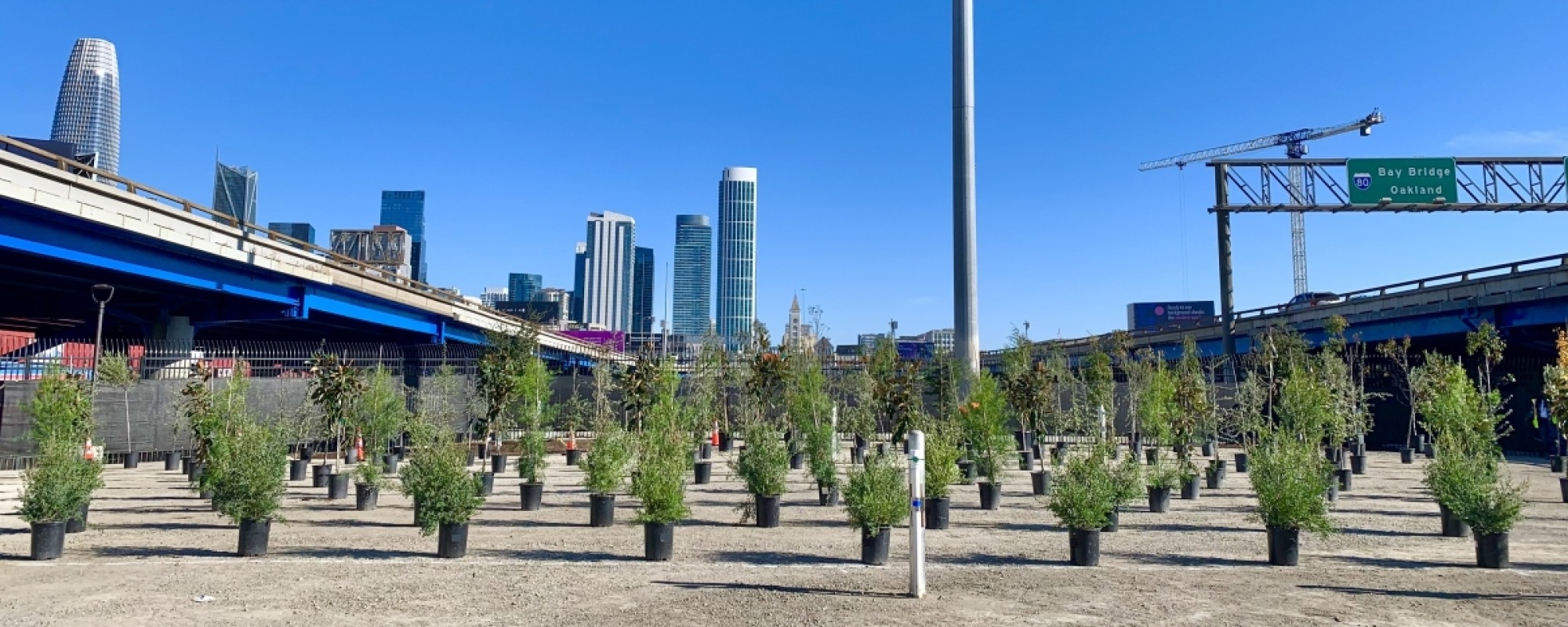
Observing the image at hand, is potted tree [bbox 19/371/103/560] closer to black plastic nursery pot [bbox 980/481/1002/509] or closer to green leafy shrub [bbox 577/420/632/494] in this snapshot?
green leafy shrub [bbox 577/420/632/494]

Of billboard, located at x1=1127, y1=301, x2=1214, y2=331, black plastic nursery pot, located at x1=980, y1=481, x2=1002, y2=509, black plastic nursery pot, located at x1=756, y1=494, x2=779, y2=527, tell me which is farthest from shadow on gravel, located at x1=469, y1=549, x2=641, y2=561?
billboard, located at x1=1127, y1=301, x2=1214, y2=331

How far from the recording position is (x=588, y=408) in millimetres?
32219

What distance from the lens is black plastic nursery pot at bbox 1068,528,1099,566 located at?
393 inches

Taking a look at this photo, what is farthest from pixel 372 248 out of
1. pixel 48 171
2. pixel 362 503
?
pixel 362 503

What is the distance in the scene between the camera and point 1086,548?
10.0 meters

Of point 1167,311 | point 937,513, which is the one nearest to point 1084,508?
point 937,513

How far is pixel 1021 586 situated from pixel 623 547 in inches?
197

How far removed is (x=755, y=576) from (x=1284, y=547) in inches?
242

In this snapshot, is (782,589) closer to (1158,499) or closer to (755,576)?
(755,576)

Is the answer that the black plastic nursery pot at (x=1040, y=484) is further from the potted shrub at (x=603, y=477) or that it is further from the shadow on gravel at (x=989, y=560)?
the potted shrub at (x=603, y=477)

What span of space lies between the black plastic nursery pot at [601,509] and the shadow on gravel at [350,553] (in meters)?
2.88

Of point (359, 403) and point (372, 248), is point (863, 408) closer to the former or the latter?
point (359, 403)

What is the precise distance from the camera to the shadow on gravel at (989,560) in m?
10.2

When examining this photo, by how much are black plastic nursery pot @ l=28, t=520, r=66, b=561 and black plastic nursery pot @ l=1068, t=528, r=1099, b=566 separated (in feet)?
38.6
